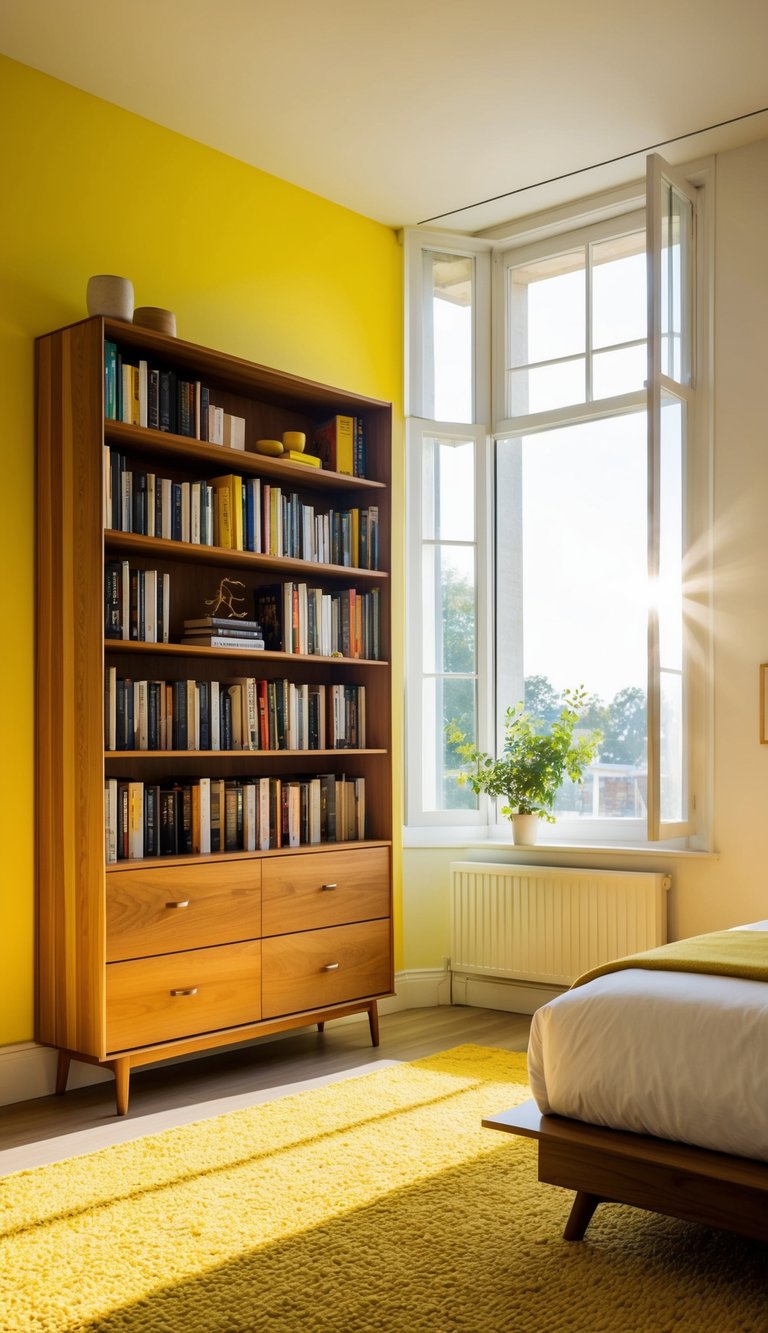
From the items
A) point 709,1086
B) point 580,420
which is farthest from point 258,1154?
point 580,420

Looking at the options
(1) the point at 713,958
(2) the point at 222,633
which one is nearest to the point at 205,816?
(2) the point at 222,633

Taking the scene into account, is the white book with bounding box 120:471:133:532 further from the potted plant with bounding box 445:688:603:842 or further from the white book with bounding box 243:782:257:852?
the potted plant with bounding box 445:688:603:842

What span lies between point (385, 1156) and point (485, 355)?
337cm

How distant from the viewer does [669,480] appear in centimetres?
433

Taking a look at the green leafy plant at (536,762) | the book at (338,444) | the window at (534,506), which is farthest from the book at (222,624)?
the green leafy plant at (536,762)

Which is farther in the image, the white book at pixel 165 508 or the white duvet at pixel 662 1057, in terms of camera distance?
the white book at pixel 165 508

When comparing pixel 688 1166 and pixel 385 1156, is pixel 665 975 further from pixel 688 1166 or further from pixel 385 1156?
pixel 385 1156

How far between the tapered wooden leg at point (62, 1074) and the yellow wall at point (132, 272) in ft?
0.47

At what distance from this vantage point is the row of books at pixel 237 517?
3.61m

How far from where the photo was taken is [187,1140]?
3.18 m

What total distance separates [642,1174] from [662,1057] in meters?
0.24

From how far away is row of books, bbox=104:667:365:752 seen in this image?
3.63 m

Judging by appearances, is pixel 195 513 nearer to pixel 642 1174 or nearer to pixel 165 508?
pixel 165 508

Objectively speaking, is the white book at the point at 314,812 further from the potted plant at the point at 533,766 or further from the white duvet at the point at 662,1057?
the white duvet at the point at 662,1057
